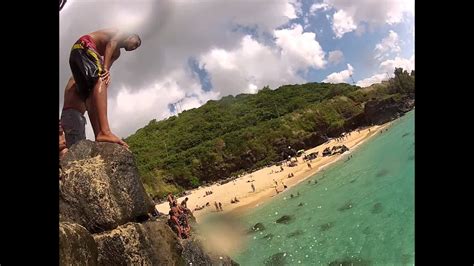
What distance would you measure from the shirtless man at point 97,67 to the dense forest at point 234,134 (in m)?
19.4

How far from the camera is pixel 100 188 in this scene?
550cm

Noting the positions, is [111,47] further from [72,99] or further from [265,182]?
[265,182]

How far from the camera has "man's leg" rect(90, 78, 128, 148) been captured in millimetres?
6074

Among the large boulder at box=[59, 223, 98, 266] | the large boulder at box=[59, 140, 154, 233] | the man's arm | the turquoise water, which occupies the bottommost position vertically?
the turquoise water

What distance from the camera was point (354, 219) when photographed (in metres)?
8.90

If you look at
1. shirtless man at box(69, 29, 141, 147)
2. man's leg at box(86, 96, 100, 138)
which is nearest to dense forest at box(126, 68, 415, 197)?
shirtless man at box(69, 29, 141, 147)

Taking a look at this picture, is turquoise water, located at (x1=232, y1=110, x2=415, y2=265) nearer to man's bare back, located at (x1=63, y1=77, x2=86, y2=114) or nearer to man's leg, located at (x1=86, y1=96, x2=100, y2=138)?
man's leg, located at (x1=86, y1=96, x2=100, y2=138)

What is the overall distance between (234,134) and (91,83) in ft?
74.0
